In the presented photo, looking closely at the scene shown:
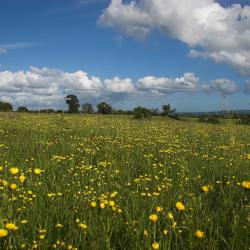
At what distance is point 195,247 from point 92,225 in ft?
3.18

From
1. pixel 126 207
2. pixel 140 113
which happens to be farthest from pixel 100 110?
pixel 126 207

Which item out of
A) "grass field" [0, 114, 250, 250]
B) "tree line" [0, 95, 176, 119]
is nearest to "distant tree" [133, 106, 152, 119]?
"tree line" [0, 95, 176, 119]

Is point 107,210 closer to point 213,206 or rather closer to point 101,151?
point 213,206

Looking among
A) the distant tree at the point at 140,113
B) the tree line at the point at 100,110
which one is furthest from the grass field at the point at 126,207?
the distant tree at the point at 140,113

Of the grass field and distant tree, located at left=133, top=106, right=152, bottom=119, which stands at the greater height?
distant tree, located at left=133, top=106, right=152, bottom=119

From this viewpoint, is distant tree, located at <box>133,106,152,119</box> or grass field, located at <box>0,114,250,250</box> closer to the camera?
grass field, located at <box>0,114,250,250</box>

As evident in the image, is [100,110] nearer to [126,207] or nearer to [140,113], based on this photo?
[140,113]

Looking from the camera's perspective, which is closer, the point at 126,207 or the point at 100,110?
the point at 126,207

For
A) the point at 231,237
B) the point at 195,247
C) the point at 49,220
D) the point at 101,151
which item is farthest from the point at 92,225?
the point at 101,151

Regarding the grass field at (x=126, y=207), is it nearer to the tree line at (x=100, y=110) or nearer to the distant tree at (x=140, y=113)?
the tree line at (x=100, y=110)

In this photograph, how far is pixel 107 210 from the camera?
3.62m

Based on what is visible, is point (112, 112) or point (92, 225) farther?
point (112, 112)

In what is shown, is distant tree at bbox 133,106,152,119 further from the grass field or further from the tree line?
the grass field

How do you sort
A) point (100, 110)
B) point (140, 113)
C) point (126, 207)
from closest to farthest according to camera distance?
point (126, 207), point (140, 113), point (100, 110)
